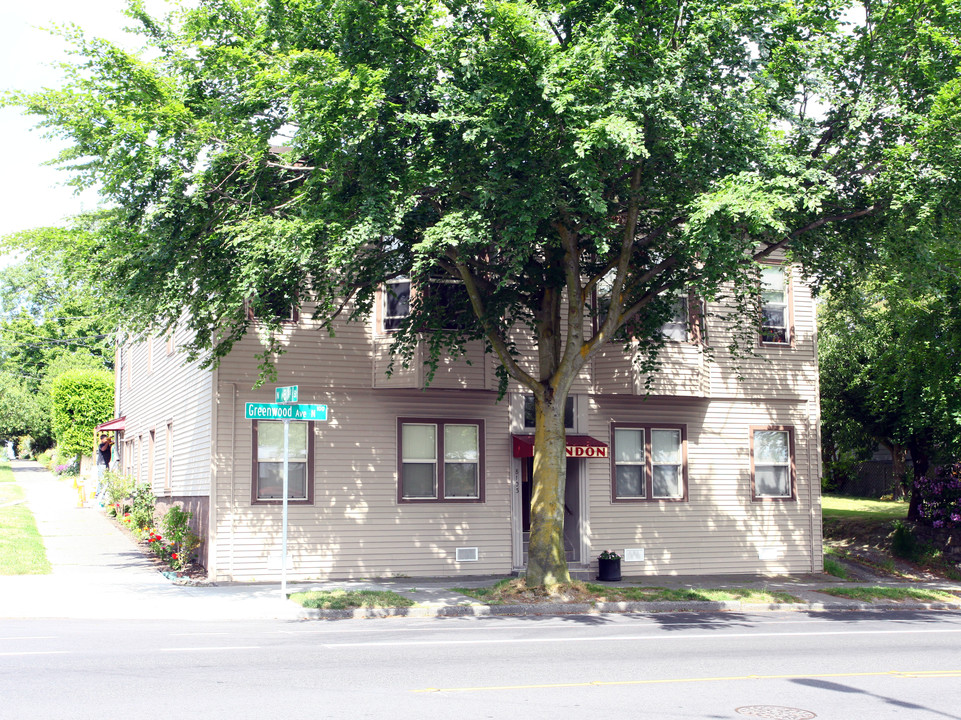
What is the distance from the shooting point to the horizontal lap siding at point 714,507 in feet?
69.1

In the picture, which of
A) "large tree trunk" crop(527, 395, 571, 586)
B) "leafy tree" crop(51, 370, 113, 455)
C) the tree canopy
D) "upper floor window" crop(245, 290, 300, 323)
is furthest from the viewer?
"leafy tree" crop(51, 370, 113, 455)

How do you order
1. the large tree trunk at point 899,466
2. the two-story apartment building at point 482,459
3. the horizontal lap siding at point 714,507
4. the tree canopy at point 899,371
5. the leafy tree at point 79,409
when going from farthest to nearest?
1. the leafy tree at point 79,409
2. the large tree trunk at point 899,466
3. the tree canopy at point 899,371
4. the horizontal lap siding at point 714,507
5. the two-story apartment building at point 482,459

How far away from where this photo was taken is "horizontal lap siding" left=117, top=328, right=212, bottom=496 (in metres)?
19.6

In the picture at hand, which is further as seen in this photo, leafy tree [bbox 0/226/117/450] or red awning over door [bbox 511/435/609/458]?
leafy tree [bbox 0/226/117/450]

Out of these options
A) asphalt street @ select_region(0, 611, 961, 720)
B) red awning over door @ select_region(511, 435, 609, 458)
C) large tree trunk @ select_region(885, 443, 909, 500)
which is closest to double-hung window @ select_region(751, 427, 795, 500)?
red awning over door @ select_region(511, 435, 609, 458)

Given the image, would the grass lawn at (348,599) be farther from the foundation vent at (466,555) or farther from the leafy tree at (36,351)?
the leafy tree at (36,351)

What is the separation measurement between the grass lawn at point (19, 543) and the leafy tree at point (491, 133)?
18.2 feet

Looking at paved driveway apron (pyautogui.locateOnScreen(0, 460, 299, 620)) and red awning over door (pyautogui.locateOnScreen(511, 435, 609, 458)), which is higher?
red awning over door (pyautogui.locateOnScreen(511, 435, 609, 458))

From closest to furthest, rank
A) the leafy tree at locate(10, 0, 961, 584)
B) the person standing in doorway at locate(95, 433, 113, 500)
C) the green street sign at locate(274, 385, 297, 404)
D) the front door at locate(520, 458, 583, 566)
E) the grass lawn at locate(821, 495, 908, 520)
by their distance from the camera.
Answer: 1. the leafy tree at locate(10, 0, 961, 584)
2. the green street sign at locate(274, 385, 297, 404)
3. the front door at locate(520, 458, 583, 566)
4. the grass lawn at locate(821, 495, 908, 520)
5. the person standing in doorway at locate(95, 433, 113, 500)

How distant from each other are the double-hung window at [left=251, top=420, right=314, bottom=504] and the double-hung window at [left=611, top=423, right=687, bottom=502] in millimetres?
6821

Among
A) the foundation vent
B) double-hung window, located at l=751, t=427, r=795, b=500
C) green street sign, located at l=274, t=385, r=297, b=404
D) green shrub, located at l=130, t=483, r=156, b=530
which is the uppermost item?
green street sign, located at l=274, t=385, r=297, b=404

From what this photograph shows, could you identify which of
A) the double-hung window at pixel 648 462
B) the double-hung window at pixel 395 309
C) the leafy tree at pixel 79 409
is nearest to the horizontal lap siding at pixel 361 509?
the double-hung window at pixel 395 309

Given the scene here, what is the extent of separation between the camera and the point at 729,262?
14320 mm

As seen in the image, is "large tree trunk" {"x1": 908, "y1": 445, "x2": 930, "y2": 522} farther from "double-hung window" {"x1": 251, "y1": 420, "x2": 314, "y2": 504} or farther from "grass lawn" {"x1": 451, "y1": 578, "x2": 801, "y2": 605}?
"double-hung window" {"x1": 251, "y1": 420, "x2": 314, "y2": 504}
